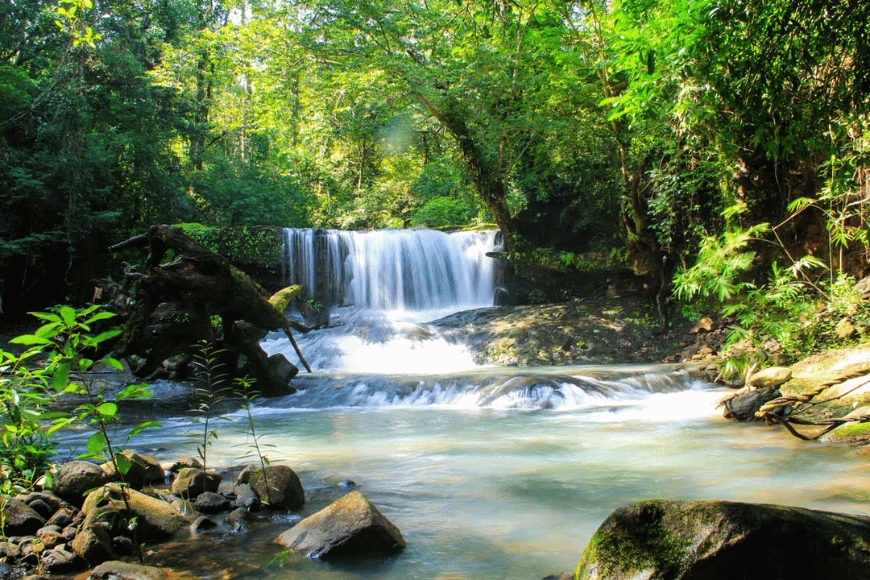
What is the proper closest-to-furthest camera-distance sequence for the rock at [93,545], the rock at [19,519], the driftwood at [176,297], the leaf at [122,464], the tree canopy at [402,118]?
the leaf at [122,464], the rock at [93,545], the rock at [19,519], the driftwood at [176,297], the tree canopy at [402,118]

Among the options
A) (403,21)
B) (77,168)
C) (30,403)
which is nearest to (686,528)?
(30,403)

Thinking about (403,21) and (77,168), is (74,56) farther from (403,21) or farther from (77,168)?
(403,21)

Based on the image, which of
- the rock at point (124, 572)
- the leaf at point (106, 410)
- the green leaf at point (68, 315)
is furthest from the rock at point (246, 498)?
the green leaf at point (68, 315)

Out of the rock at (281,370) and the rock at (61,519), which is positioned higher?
the rock at (61,519)

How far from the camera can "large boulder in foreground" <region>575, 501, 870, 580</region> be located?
6.80ft

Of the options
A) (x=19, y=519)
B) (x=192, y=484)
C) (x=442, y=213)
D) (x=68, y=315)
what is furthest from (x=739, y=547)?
(x=442, y=213)

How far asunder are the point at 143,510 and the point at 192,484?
0.62 metres

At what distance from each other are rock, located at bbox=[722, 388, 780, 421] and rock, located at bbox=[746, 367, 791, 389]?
0.42 feet

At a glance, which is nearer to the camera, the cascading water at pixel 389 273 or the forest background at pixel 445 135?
the forest background at pixel 445 135

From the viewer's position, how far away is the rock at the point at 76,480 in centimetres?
377

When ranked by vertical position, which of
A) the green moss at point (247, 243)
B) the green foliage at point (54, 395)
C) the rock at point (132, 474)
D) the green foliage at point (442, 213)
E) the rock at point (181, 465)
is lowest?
the rock at point (181, 465)

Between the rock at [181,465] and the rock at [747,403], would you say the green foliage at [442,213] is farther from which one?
the rock at [181,465]

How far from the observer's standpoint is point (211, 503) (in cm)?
396

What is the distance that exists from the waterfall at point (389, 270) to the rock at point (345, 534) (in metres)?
14.7
